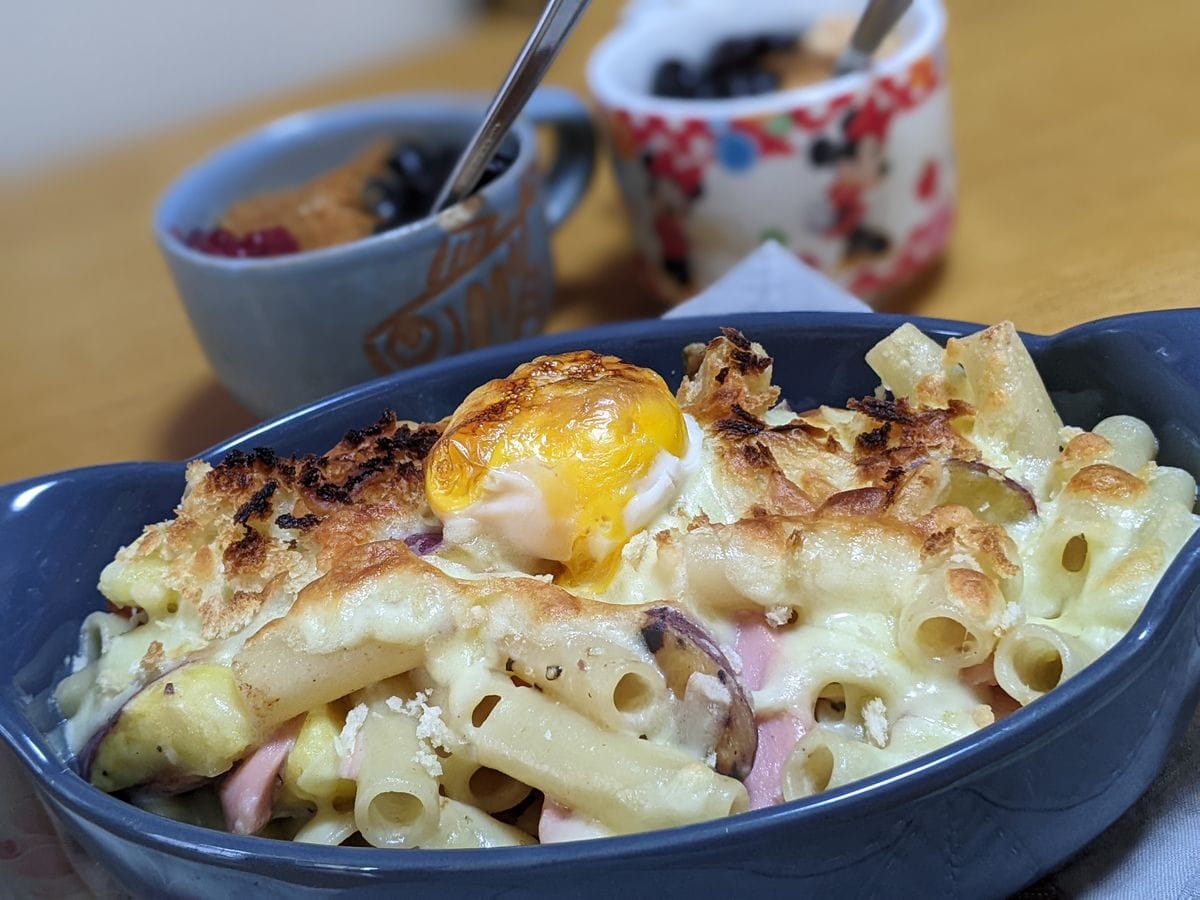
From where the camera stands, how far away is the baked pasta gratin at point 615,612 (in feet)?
2.09

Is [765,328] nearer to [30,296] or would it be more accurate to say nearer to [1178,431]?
[1178,431]

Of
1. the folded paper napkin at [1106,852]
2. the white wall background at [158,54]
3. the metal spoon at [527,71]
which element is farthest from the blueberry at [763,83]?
the white wall background at [158,54]

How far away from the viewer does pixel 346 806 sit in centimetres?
69

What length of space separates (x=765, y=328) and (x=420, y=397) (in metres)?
0.27

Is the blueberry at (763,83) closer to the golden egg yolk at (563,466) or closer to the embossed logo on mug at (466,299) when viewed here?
the embossed logo on mug at (466,299)

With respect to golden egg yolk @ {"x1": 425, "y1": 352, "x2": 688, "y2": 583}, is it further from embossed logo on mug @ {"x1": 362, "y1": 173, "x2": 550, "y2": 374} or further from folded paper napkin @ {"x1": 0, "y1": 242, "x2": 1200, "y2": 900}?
embossed logo on mug @ {"x1": 362, "y1": 173, "x2": 550, "y2": 374}

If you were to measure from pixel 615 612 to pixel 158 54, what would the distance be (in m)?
2.70

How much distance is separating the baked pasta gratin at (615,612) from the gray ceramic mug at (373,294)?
405 mm

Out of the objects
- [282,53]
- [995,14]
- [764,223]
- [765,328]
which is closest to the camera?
[765,328]

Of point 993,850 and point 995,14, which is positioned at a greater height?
point 993,850

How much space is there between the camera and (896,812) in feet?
1.83

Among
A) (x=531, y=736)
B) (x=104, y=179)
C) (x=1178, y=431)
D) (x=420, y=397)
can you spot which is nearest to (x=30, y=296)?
(x=104, y=179)

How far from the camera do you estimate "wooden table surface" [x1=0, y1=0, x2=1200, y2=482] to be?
1.26 m

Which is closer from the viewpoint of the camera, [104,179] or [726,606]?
[726,606]
